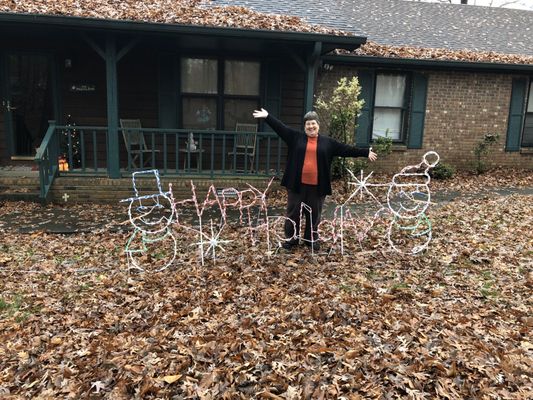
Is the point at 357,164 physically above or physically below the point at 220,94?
below

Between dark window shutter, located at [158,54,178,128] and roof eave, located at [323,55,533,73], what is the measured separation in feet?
11.4

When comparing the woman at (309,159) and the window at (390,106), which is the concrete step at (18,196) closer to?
the woman at (309,159)

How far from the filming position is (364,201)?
8.66 metres

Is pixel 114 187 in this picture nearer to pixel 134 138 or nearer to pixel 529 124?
pixel 134 138

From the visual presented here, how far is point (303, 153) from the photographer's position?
5.24 m

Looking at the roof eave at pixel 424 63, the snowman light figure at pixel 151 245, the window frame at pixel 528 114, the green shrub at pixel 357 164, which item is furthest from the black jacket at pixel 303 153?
the window frame at pixel 528 114

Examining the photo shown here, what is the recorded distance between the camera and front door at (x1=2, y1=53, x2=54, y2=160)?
9.45 metres

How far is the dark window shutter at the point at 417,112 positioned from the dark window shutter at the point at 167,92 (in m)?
5.85

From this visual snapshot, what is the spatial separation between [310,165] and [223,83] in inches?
209

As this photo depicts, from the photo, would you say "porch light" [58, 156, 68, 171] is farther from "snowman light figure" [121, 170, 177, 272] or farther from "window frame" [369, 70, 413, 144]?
"window frame" [369, 70, 413, 144]

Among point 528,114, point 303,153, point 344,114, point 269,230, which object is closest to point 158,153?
point 344,114

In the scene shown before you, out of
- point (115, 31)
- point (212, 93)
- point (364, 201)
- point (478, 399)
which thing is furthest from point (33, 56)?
point (478, 399)

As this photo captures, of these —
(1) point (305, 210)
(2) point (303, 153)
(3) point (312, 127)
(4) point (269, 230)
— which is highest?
(3) point (312, 127)

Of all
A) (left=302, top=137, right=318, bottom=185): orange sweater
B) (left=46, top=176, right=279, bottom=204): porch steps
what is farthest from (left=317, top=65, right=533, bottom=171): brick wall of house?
(left=302, top=137, right=318, bottom=185): orange sweater
